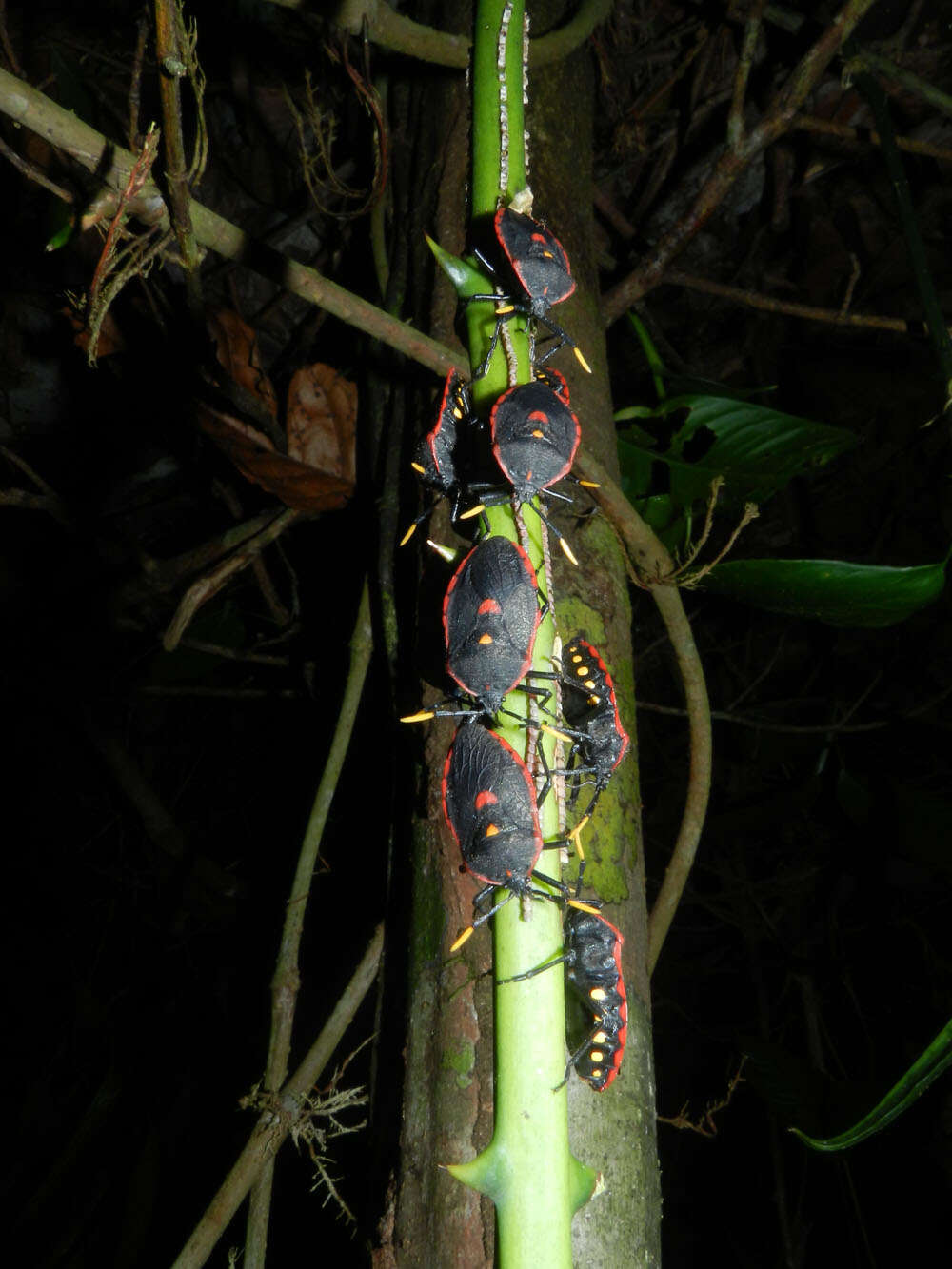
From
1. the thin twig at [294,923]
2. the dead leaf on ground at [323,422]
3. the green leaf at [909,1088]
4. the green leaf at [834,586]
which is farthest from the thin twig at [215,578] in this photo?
the green leaf at [909,1088]

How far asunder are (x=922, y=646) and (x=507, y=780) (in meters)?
3.62

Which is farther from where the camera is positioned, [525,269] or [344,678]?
[344,678]

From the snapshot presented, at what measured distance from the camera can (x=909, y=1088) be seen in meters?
0.84

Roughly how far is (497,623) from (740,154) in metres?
1.72

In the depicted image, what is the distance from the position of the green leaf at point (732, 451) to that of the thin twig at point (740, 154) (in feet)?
1.01

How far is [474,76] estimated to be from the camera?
1.22 m

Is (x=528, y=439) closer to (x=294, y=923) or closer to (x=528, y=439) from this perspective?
(x=528, y=439)

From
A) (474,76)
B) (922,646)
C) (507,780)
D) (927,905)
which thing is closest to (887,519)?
(922,646)

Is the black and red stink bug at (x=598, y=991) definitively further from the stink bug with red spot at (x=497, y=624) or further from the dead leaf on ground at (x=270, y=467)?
the dead leaf on ground at (x=270, y=467)

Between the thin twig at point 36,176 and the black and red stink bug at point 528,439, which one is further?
the thin twig at point 36,176

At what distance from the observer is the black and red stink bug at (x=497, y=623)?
0.94 meters

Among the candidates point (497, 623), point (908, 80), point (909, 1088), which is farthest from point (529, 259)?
point (908, 80)

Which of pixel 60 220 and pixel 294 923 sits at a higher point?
pixel 60 220

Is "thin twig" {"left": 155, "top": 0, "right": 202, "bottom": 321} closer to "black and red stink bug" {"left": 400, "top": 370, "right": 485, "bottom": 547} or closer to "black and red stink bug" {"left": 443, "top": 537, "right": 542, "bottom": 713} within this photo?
"black and red stink bug" {"left": 400, "top": 370, "right": 485, "bottom": 547}
